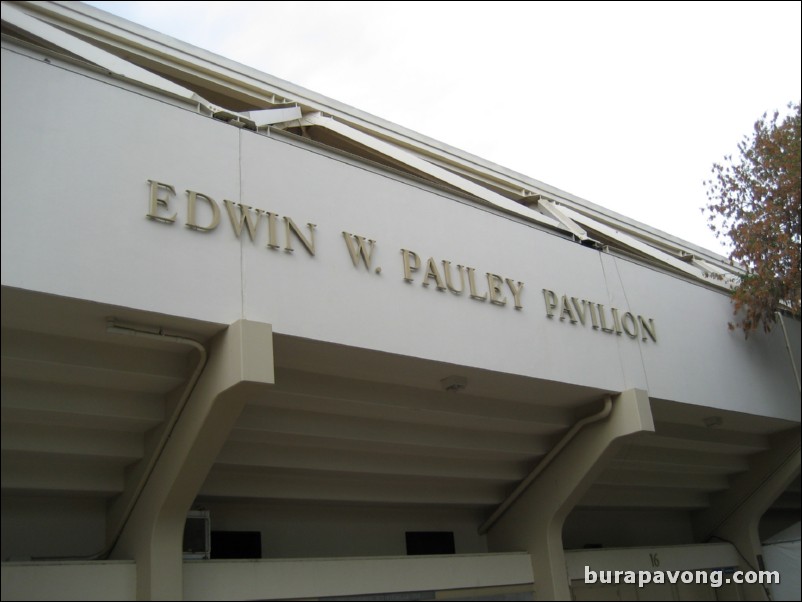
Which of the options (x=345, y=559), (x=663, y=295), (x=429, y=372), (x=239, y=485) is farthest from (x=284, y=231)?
(x=663, y=295)

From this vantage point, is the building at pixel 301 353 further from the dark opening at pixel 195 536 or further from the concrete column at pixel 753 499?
the concrete column at pixel 753 499

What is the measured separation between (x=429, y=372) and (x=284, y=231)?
1.88 meters

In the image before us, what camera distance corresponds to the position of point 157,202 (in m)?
5.68

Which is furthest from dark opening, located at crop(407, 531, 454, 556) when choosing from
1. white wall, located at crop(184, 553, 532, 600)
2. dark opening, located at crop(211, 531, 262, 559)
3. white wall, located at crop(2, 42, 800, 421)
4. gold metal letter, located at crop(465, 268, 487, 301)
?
gold metal letter, located at crop(465, 268, 487, 301)

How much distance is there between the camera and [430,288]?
7.12m

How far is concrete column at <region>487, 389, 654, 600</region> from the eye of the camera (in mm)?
8344

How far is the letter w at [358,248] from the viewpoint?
6.70 metres

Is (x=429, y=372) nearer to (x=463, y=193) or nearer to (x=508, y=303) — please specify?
(x=508, y=303)

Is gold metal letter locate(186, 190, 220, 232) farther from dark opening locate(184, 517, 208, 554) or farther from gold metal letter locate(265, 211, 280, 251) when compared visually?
dark opening locate(184, 517, 208, 554)

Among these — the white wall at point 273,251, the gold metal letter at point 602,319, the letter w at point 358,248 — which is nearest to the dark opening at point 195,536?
the white wall at point 273,251

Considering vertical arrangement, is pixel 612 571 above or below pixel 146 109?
below

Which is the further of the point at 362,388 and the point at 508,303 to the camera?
the point at 508,303

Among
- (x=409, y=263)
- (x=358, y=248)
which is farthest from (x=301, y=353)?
(x=409, y=263)

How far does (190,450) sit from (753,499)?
29.3 ft
